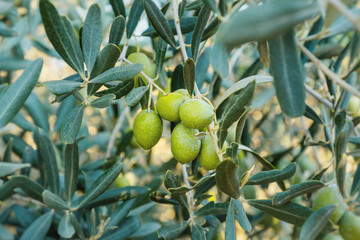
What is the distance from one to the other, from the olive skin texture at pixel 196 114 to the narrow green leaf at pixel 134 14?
0.46 meters

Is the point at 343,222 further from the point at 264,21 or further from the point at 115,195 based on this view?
the point at 115,195

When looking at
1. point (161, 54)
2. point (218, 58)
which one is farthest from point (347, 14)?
point (161, 54)

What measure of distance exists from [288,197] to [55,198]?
77cm

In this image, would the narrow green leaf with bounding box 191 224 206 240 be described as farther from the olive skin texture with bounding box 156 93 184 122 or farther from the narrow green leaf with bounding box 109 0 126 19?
the narrow green leaf with bounding box 109 0 126 19

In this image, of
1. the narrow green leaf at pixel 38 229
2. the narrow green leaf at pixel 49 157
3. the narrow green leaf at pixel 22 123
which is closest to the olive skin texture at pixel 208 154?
the narrow green leaf at pixel 49 157

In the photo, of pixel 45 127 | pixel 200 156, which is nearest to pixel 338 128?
pixel 200 156

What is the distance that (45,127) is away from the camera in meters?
1.83

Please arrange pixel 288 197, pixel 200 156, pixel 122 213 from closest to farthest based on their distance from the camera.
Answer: pixel 288 197, pixel 200 156, pixel 122 213

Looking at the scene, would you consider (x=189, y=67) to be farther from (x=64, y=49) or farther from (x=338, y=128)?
(x=338, y=128)

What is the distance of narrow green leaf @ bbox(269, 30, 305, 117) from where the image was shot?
0.68 metres

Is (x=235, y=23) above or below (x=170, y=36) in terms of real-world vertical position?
above

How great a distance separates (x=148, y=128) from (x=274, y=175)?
1.26 ft

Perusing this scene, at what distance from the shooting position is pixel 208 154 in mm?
933

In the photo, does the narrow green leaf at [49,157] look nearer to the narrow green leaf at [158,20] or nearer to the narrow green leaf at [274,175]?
the narrow green leaf at [158,20]
